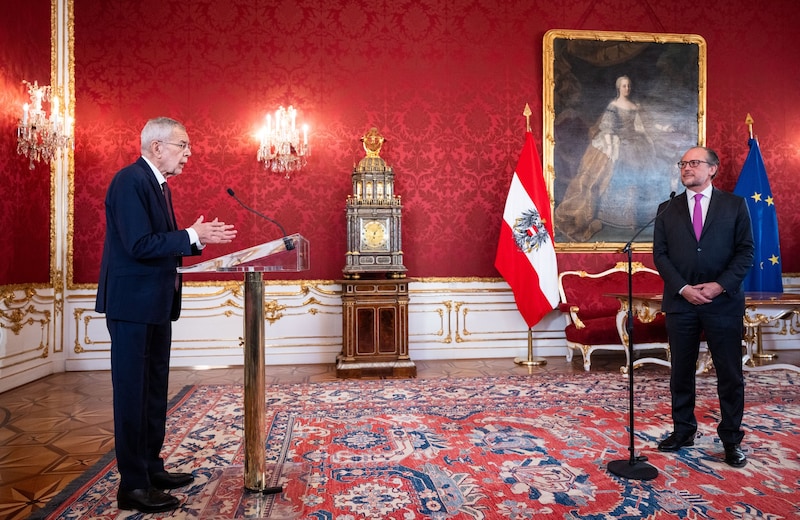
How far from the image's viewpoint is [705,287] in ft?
9.31

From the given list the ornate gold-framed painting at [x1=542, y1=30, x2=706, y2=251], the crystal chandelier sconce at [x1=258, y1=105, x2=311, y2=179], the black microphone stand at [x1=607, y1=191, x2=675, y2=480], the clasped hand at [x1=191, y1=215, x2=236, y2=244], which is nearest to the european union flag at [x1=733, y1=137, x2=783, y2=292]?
the ornate gold-framed painting at [x1=542, y1=30, x2=706, y2=251]

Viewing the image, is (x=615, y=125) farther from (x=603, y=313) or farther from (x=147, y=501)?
(x=147, y=501)

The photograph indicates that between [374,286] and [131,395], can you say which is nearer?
[131,395]

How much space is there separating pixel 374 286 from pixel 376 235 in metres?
0.49

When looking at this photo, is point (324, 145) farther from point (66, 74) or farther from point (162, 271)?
point (162, 271)

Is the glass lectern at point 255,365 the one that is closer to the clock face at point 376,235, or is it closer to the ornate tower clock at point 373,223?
the ornate tower clock at point 373,223

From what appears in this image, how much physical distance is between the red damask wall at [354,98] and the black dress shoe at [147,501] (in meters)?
3.71

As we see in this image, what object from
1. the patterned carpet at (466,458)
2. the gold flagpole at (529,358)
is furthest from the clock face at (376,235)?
the gold flagpole at (529,358)

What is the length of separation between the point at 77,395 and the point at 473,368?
345cm

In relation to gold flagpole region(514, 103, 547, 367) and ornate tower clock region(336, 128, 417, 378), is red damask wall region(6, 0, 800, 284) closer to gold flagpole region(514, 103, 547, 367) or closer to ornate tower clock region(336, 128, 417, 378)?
gold flagpole region(514, 103, 547, 367)

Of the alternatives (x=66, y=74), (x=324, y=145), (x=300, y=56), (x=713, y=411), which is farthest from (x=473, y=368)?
(x=66, y=74)

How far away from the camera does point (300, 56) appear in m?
5.93

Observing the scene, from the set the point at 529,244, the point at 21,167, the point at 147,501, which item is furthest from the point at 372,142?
the point at 147,501

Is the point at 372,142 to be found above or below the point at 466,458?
above
